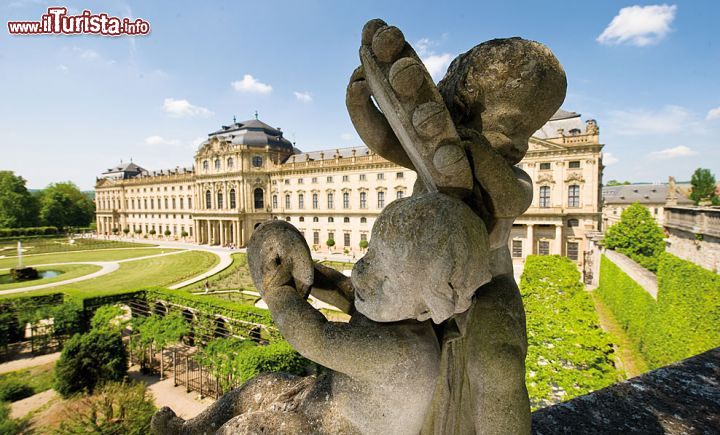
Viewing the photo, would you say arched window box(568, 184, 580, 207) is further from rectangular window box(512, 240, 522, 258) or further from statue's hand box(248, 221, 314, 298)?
statue's hand box(248, 221, 314, 298)

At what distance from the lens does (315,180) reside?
148ft

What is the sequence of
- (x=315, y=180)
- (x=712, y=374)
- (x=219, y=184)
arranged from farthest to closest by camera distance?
(x=219, y=184)
(x=315, y=180)
(x=712, y=374)

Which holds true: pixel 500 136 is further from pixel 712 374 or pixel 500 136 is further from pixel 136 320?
pixel 136 320

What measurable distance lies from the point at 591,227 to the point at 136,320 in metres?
34.0

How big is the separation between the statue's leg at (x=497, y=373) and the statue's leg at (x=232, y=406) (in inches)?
37.9

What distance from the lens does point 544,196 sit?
1262 inches

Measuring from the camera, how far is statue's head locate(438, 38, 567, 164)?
67.6 inches

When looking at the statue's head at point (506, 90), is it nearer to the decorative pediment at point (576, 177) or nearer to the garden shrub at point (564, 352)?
the garden shrub at point (564, 352)

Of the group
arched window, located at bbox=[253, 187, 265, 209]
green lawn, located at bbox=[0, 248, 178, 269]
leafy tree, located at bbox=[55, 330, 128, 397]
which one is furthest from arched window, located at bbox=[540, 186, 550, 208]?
green lawn, located at bbox=[0, 248, 178, 269]

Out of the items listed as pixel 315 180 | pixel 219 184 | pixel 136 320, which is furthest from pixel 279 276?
pixel 219 184

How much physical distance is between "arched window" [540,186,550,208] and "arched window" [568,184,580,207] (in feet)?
5.44

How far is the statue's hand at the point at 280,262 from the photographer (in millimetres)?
1747

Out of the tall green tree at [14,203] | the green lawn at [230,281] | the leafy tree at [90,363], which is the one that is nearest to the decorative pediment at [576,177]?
the green lawn at [230,281]

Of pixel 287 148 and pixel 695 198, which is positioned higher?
pixel 287 148
